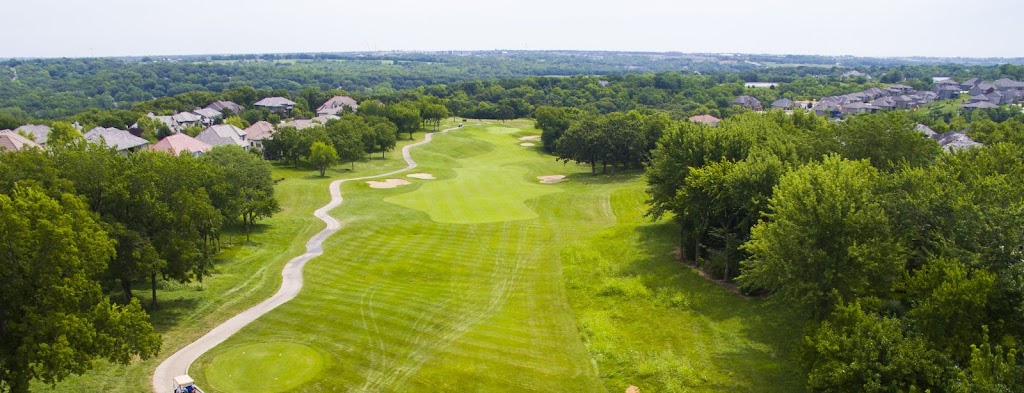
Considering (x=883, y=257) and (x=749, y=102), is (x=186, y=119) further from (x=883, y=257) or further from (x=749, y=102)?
(x=883, y=257)

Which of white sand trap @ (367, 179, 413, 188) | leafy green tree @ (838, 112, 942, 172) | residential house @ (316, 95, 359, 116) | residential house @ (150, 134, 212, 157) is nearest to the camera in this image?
leafy green tree @ (838, 112, 942, 172)

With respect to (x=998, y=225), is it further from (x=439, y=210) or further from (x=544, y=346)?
(x=439, y=210)

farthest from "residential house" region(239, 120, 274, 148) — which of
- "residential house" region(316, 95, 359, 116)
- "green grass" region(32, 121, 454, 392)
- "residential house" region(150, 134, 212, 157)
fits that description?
"residential house" region(316, 95, 359, 116)

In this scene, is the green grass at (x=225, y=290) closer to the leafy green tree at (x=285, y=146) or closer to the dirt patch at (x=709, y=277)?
the leafy green tree at (x=285, y=146)

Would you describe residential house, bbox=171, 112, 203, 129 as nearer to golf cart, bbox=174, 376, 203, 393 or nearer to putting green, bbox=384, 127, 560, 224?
putting green, bbox=384, 127, 560, 224

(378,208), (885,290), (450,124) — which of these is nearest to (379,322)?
(885,290)
